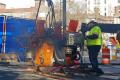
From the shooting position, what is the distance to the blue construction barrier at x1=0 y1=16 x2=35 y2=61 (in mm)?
18016

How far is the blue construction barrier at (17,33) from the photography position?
59.1 ft

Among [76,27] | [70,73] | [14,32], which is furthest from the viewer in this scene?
[14,32]

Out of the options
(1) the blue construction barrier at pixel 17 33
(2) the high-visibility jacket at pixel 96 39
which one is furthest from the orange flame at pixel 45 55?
(1) the blue construction barrier at pixel 17 33

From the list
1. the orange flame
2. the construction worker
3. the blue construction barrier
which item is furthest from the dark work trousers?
the blue construction barrier

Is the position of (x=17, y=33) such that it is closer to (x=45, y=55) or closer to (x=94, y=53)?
(x=45, y=55)

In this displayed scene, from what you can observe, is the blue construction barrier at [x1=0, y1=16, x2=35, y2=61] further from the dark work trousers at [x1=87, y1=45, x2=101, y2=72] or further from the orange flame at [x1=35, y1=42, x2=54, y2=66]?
the dark work trousers at [x1=87, y1=45, x2=101, y2=72]

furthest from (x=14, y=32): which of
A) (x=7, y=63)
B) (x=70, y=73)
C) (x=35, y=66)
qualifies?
(x=70, y=73)

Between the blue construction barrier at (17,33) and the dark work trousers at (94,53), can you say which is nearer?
the dark work trousers at (94,53)

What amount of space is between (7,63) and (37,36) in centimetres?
375

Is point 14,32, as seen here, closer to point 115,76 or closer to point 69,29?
point 69,29

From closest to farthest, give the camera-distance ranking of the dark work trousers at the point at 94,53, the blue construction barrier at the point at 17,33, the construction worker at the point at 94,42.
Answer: the construction worker at the point at 94,42
the dark work trousers at the point at 94,53
the blue construction barrier at the point at 17,33

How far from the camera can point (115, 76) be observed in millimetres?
15914

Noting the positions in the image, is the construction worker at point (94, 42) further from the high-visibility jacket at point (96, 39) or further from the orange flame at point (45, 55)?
the orange flame at point (45, 55)

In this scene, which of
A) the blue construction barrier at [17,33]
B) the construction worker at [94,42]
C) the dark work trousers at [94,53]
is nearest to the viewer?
the construction worker at [94,42]
